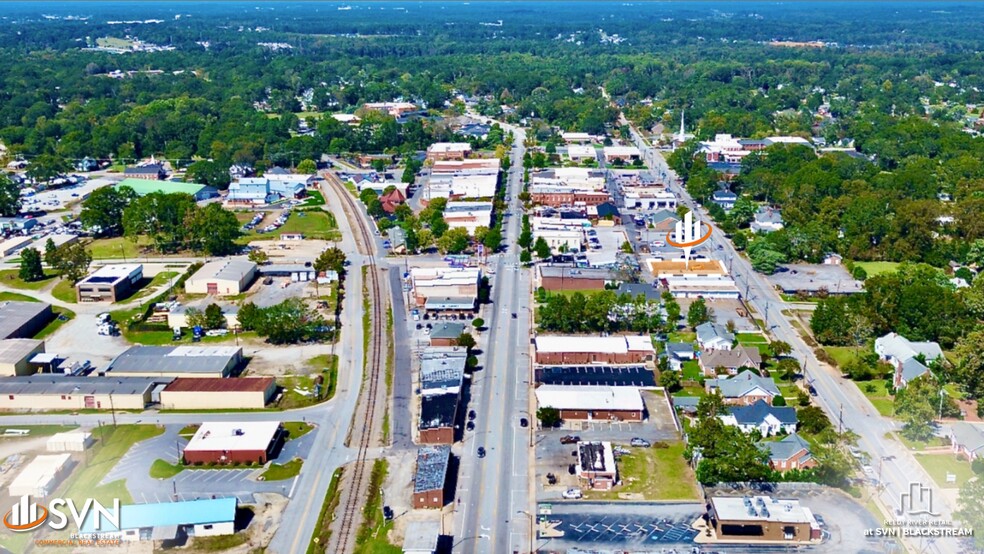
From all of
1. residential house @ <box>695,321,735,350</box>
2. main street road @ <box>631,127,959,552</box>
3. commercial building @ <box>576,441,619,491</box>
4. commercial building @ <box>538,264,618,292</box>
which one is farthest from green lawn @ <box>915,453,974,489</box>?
commercial building @ <box>538,264,618,292</box>

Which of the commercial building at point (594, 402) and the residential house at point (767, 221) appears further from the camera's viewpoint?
the residential house at point (767, 221)

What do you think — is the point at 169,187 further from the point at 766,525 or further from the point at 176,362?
the point at 766,525

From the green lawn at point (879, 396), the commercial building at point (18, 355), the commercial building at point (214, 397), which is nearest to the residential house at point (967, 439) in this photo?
the green lawn at point (879, 396)

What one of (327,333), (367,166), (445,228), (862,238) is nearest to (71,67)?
(367,166)

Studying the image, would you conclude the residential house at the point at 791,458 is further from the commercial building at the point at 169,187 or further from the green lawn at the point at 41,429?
the commercial building at the point at 169,187

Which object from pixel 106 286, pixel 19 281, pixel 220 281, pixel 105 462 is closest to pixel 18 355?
pixel 106 286
